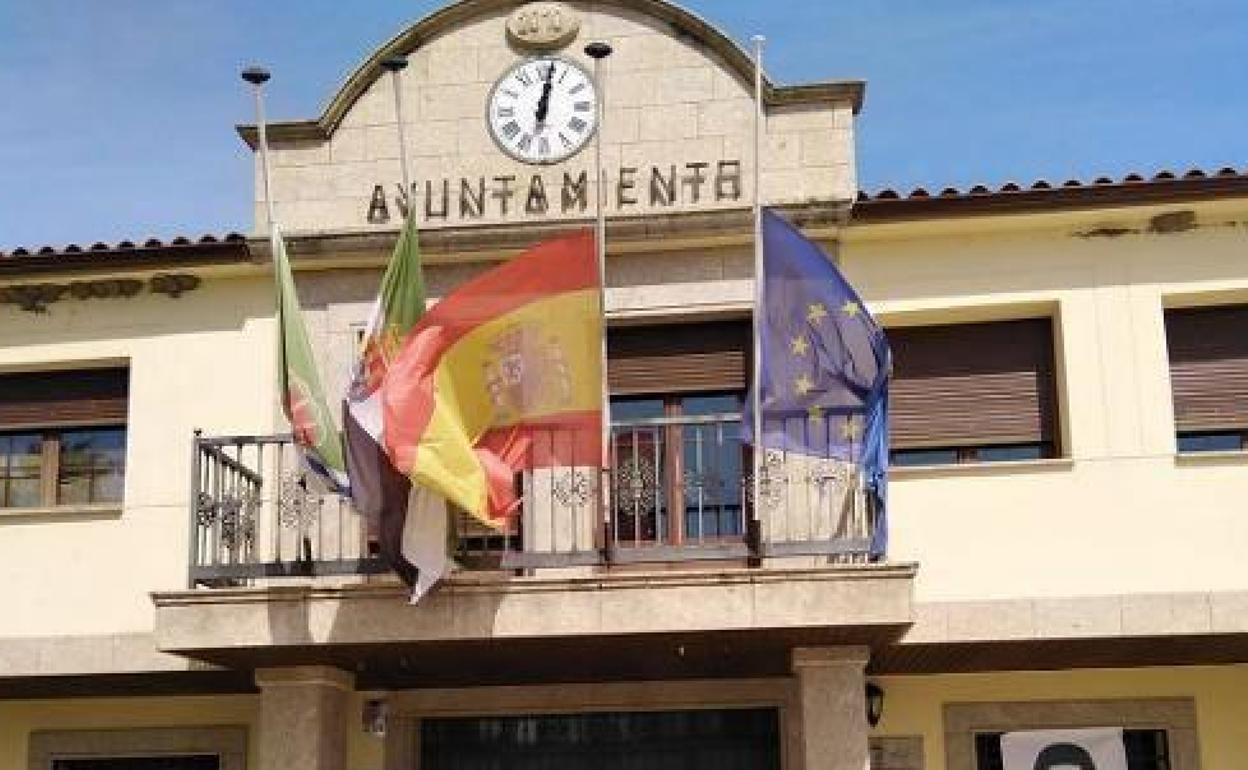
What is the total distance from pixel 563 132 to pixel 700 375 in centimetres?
213

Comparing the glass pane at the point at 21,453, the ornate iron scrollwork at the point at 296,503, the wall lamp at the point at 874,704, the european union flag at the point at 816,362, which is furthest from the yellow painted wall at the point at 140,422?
the wall lamp at the point at 874,704

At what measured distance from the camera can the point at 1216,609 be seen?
1181 cm

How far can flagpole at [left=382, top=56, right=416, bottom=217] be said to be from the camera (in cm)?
1155

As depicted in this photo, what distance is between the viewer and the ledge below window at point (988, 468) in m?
12.3

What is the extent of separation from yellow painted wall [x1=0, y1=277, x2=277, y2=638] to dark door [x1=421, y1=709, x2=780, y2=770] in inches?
98.2

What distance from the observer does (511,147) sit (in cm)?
1316

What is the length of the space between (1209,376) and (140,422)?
8125 mm

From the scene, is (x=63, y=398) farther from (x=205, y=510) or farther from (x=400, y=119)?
(x=400, y=119)

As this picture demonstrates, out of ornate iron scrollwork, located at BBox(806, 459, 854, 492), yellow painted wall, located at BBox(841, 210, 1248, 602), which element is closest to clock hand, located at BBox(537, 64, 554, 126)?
yellow painted wall, located at BBox(841, 210, 1248, 602)

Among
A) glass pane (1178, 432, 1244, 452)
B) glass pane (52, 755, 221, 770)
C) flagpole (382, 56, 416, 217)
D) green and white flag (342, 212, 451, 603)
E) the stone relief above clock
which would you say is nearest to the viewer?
green and white flag (342, 212, 451, 603)

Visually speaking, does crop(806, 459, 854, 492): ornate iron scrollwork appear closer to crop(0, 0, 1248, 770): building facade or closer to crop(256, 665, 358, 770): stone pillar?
crop(0, 0, 1248, 770): building facade

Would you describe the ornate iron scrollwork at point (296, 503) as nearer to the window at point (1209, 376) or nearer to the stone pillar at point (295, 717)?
the stone pillar at point (295, 717)

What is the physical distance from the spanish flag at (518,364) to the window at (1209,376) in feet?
14.6

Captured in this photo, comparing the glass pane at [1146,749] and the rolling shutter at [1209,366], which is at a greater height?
the rolling shutter at [1209,366]
